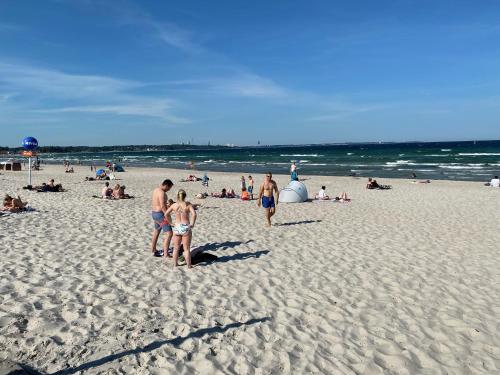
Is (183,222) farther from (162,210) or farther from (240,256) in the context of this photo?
(240,256)

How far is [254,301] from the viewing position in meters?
5.77

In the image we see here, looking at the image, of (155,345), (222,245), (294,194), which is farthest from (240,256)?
(294,194)

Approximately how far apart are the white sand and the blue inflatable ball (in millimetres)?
9072

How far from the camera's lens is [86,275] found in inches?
258

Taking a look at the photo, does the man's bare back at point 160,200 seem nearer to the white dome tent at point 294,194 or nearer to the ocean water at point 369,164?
the white dome tent at point 294,194

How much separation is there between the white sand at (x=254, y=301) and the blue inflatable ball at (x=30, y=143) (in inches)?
357

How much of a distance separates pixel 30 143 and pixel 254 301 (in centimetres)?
1692

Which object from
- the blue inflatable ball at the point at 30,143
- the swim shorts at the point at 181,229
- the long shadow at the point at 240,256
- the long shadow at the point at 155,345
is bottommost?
the long shadow at the point at 155,345

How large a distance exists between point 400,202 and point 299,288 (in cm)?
1232

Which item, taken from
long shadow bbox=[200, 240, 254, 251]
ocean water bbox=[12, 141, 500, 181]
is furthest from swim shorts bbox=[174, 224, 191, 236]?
ocean water bbox=[12, 141, 500, 181]

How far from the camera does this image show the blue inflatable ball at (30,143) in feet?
60.4

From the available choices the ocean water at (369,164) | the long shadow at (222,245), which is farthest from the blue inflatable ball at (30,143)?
the ocean water at (369,164)

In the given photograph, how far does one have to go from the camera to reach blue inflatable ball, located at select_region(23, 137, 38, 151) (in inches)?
725

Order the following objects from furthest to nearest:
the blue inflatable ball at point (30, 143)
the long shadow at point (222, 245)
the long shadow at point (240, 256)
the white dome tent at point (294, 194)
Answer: the blue inflatable ball at point (30, 143), the white dome tent at point (294, 194), the long shadow at point (222, 245), the long shadow at point (240, 256)
